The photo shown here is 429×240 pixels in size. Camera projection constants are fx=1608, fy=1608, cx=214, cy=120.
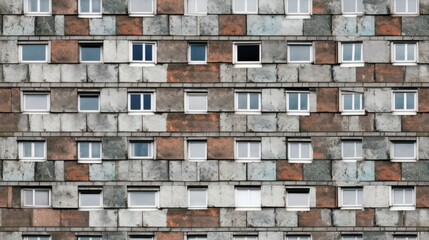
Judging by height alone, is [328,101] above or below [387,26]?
below

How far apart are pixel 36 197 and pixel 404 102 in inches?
745

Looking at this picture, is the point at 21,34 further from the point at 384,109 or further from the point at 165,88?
the point at 384,109

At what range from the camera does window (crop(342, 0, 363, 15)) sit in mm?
80438

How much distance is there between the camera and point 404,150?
80.1 meters

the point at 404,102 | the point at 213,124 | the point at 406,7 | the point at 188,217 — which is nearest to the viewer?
the point at 188,217

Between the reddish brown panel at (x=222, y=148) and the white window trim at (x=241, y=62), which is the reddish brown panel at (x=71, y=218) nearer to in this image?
the reddish brown panel at (x=222, y=148)

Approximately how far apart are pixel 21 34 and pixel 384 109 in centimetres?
1848

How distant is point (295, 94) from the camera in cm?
8012

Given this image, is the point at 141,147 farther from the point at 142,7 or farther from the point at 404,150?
the point at 404,150

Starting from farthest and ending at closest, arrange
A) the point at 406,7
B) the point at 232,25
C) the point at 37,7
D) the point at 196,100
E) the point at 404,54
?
the point at 406,7 → the point at 37,7 → the point at 404,54 → the point at 232,25 → the point at 196,100

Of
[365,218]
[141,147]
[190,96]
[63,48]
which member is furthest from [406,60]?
[63,48]

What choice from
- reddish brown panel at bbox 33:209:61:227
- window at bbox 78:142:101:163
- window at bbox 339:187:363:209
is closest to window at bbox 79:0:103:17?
window at bbox 78:142:101:163

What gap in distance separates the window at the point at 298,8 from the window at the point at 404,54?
468cm

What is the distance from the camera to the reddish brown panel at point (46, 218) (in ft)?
261
